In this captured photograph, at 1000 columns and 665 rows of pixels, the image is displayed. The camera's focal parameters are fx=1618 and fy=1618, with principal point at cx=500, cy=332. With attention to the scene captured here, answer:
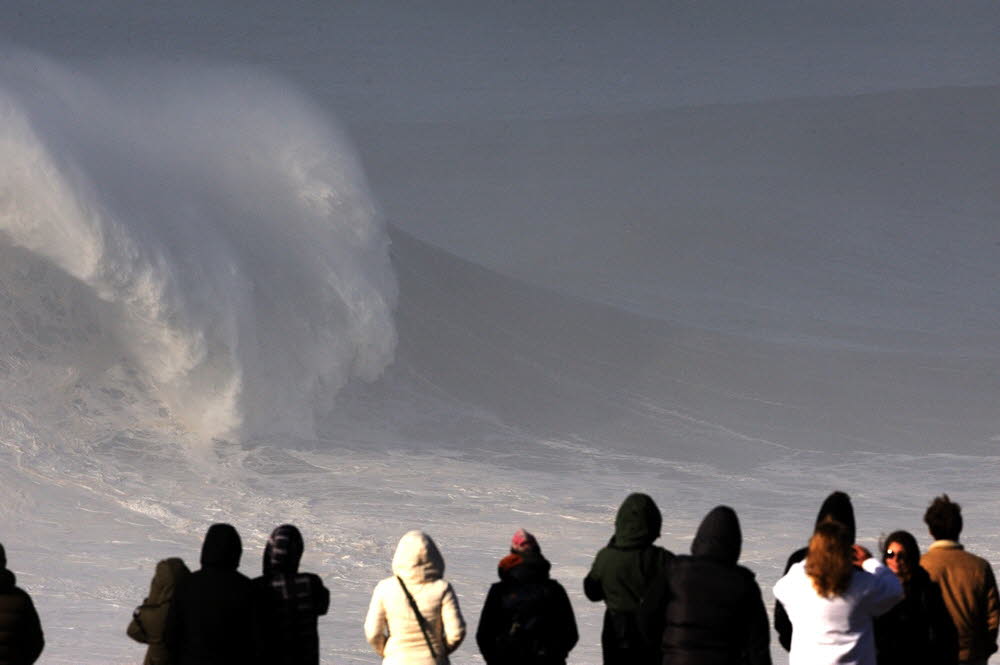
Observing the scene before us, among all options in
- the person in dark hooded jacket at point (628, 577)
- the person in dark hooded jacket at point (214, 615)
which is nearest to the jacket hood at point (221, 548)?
the person in dark hooded jacket at point (214, 615)

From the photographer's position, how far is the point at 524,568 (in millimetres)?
4152

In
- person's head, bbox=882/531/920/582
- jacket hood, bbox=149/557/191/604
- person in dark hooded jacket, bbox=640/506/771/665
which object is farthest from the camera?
person's head, bbox=882/531/920/582

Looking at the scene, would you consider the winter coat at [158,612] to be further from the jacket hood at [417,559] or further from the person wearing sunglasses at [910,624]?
the person wearing sunglasses at [910,624]

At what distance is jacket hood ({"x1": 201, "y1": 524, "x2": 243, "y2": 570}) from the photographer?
3846 mm

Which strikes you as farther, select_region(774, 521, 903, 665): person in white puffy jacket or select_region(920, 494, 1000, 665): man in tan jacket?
select_region(920, 494, 1000, 665): man in tan jacket

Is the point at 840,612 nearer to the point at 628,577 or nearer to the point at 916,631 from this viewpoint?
the point at 916,631

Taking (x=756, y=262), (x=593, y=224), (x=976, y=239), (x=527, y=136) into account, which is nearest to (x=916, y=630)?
(x=756, y=262)

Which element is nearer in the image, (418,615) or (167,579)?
(167,579)

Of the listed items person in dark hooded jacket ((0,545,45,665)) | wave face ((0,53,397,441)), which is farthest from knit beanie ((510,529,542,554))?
wave face ((0,53,397,441))

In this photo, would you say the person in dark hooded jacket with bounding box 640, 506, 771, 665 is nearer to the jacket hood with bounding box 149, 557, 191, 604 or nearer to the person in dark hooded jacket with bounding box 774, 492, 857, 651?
the person in dark hooded jacket with bounding box 774, 492, 857, 651

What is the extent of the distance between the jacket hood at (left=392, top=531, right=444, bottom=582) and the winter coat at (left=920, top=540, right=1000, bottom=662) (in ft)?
4.28

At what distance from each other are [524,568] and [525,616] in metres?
0.12

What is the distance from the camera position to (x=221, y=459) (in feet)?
43.0

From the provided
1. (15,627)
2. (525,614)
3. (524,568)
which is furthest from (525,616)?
(15,627)
